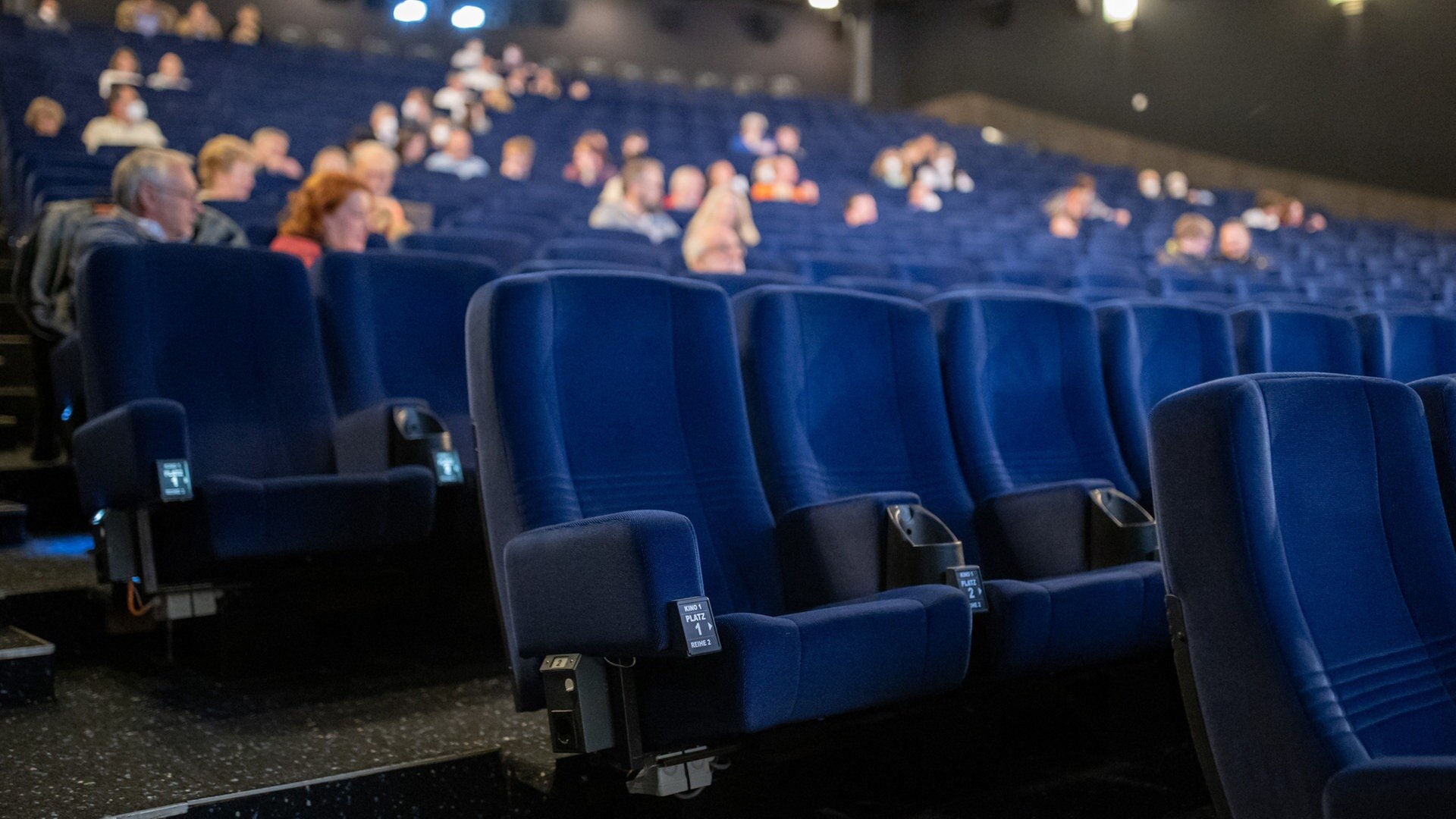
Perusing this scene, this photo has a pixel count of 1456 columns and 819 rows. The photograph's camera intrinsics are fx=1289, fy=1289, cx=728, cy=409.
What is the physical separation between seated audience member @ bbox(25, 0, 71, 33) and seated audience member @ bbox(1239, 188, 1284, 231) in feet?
13.3

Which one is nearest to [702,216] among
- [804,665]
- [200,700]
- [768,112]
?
[200,700]

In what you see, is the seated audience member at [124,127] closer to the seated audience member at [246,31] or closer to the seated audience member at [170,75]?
the seated audience member at [170,75]

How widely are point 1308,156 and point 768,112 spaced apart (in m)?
2.23

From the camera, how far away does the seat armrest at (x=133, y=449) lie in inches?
37.6

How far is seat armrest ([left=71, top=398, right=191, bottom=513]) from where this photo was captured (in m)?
0.96

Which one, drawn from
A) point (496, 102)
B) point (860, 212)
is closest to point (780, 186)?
point (860, 212)

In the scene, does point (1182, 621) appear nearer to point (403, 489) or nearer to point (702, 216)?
point (403, 489)

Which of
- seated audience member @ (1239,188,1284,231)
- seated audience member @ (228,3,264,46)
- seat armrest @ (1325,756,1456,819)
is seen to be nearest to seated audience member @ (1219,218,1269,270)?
seated audience member @ (1239,188,1284,231)

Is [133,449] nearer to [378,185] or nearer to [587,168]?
[378,185]

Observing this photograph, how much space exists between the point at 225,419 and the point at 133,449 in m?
0.18

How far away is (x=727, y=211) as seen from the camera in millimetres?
1797

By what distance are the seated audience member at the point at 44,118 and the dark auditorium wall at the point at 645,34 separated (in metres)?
3.70

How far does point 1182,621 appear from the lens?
528 mm

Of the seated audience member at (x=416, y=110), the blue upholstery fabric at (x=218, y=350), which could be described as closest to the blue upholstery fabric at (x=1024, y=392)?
the blue upholstery fabric at (x=218, y=350)
